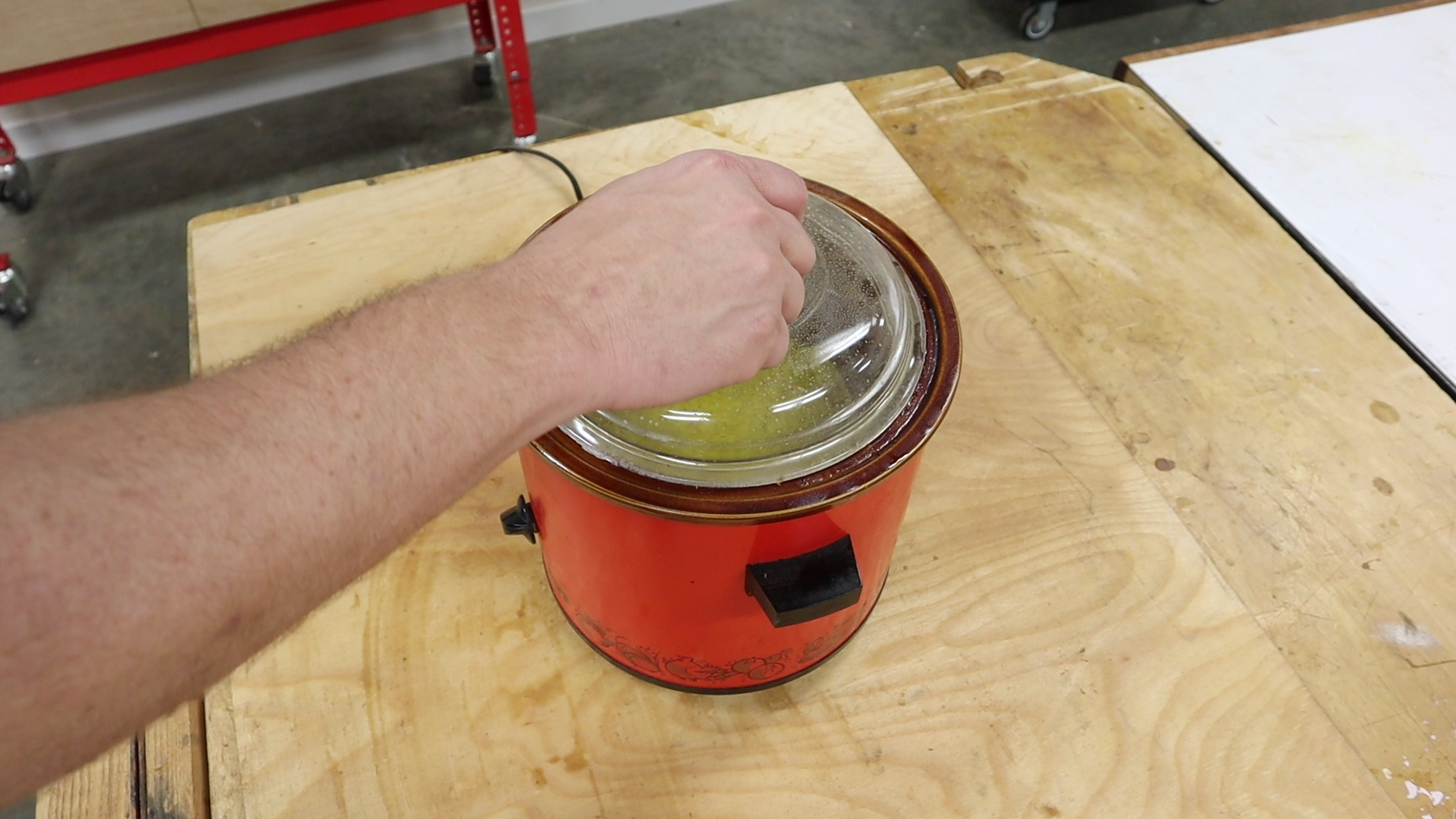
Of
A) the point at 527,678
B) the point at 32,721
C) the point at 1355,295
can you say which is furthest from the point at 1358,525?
the point at 32,721

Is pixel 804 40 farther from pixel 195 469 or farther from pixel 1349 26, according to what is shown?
pixel 195 469

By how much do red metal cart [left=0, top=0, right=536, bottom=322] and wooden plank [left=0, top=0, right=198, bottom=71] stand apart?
0.04 metres

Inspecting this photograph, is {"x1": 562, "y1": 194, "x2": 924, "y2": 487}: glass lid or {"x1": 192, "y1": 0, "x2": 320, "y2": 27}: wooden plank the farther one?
{"x1": 192, "y1": 0, "x2": 320, "y2": 27}: wooden plank

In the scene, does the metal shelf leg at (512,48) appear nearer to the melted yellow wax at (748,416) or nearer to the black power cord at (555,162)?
the black power cord at (555,162)

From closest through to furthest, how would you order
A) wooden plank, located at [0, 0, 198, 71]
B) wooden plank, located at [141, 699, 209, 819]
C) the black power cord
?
wooden plank, located at [141, 699, 209, 819] → the black power cord → wooden plank, located at [0, 0, 198, 71]

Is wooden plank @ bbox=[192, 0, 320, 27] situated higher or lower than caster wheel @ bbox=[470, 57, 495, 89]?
higher

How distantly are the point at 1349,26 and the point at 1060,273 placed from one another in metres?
0.97

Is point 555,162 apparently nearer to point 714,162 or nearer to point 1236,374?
point 714,162

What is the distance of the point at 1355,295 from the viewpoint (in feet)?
3.77

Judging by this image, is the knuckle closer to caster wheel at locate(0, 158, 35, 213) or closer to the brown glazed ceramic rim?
the brown glazed ceramic rim

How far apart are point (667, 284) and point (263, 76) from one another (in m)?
2.36

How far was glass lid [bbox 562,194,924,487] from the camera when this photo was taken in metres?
0.60

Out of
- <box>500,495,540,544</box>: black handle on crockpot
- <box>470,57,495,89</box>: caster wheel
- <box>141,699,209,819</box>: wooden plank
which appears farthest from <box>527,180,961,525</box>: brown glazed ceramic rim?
<box>470,57,495,89</box>: caster wheel

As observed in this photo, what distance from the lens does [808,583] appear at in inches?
24.7
